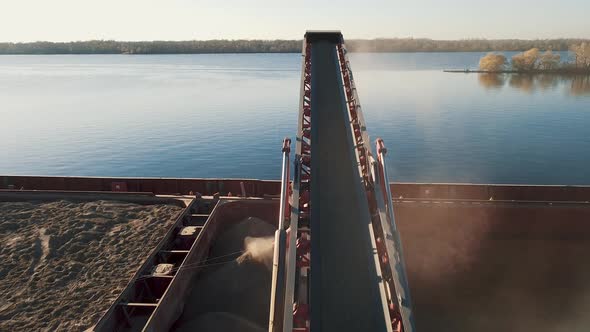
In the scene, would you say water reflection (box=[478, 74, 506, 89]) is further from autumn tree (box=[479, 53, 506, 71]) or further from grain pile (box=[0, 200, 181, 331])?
grain pile (box=[0, 200, 181, 331])

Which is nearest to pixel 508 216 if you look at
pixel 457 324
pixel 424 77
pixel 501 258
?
pixel 501 258

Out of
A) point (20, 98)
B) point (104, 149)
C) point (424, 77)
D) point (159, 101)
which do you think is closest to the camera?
point (104, 149)

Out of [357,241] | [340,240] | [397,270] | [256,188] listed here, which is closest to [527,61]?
[256,188]

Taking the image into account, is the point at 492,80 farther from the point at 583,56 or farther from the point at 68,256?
the point at 68,256

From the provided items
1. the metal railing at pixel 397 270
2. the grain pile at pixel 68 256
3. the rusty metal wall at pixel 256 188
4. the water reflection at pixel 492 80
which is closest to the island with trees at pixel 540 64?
the water reflection at pixel 492 80

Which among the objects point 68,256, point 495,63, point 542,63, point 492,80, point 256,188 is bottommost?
point 68,256

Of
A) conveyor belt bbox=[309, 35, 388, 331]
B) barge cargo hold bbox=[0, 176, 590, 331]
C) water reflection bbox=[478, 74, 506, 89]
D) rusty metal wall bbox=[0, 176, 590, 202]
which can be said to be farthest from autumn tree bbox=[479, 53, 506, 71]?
Result: conveyor belt bbox=[309, 35, 388, 331]

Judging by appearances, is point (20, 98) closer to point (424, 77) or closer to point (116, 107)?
point (116, 107)
